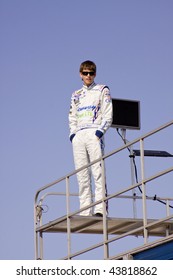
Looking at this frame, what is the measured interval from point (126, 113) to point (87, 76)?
2814 mm

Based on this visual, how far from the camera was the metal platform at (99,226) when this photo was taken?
20214 millimetres

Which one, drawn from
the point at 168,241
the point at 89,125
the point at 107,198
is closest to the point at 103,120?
the point at 89,125

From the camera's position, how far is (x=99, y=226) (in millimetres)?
20641

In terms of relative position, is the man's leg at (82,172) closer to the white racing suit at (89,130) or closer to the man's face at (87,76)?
the white racing suit at (89,130)

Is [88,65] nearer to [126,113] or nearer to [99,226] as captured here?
[99,226]

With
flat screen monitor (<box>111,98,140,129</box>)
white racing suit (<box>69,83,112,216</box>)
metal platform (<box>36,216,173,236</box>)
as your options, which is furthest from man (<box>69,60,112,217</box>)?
flat screen monitor (<box>111,98,140,129</box>)

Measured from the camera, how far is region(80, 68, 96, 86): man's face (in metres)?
20.7

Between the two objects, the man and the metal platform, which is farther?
the man

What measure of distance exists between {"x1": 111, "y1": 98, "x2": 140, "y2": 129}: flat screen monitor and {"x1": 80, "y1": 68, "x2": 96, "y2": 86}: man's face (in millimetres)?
2358

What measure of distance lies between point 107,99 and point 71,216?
1978 millimetres

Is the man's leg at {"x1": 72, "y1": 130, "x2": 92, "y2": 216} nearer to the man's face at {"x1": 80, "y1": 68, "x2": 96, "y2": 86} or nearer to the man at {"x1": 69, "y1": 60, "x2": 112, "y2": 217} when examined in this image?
the man at {"x1": 69, "y1": 60, "x2": 112, "y2": 217}

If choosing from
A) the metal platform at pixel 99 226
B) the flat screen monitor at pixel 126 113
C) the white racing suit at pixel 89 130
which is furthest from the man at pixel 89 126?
the flat screen monitor at pixel 126 113

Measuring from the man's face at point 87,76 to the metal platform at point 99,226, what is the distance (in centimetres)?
223
